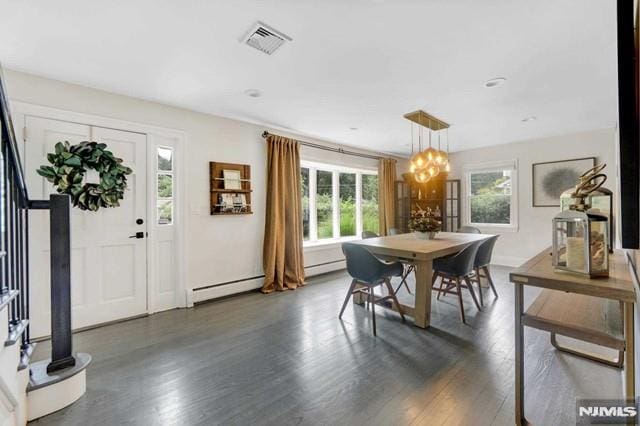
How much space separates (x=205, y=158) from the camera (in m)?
3.74

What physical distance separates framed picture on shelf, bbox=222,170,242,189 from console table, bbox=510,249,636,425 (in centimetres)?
337

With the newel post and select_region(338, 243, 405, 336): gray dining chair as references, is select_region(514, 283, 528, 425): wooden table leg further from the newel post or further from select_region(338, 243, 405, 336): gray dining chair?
the newel post

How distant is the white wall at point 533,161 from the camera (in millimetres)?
4695

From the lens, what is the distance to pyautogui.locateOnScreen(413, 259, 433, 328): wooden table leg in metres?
2.86

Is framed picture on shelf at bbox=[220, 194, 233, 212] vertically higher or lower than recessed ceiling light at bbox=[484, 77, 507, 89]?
lower

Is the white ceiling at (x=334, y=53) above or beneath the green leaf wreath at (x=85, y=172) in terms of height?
above

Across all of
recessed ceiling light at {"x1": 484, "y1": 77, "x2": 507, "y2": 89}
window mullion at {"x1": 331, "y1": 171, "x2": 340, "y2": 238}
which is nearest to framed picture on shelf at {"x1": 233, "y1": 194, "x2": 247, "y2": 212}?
window mullion at {"x1": 331, "y1": 171, "x2": 340, "y2": 238}

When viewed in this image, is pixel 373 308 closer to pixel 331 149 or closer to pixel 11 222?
pixel 11 222

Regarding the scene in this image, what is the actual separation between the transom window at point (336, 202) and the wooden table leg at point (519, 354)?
3786 mm

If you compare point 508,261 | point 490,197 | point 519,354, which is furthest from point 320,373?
point 490,197

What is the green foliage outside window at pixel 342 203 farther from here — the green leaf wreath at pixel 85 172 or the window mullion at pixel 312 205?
the green leaf wreath at pixel 85 172

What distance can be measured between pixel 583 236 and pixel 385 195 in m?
4.97

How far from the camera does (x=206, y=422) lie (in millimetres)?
1639

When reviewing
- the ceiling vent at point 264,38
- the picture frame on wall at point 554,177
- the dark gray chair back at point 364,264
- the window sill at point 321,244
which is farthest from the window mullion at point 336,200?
the picture frame on wall at point 554,177
